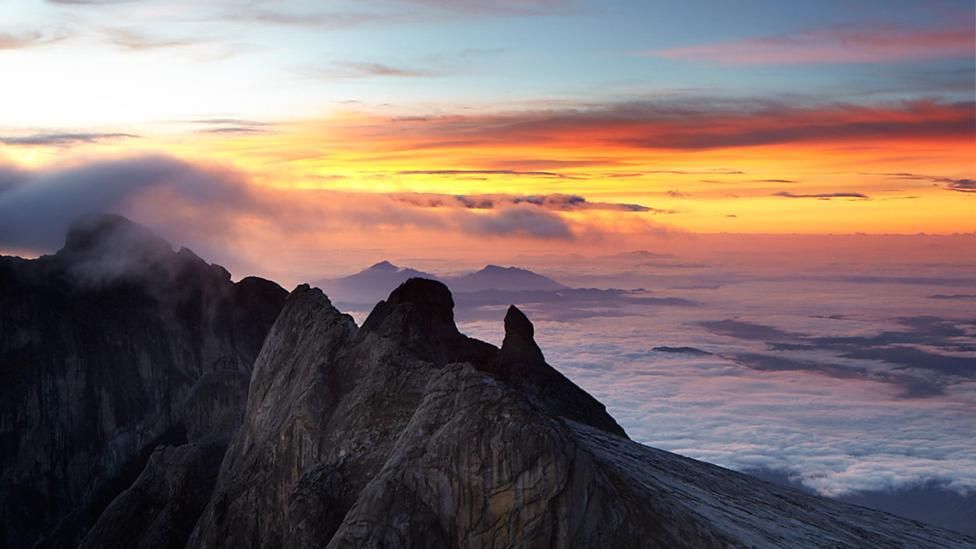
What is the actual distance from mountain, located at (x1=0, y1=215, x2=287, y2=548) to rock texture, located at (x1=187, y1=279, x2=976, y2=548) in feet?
222

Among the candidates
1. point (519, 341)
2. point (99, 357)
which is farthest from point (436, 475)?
point (99, 357)

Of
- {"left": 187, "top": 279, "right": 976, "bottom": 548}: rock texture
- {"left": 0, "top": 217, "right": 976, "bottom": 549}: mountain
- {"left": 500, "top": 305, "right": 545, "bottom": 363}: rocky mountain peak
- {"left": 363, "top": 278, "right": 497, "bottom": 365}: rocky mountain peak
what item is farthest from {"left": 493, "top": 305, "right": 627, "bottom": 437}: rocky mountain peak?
{"left": 187, "top": 279, "right": 976, "bottom": 548}: rock texture

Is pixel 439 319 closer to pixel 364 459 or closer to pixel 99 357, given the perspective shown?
pixel 99 357

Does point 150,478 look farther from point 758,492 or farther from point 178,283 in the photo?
point 178,283

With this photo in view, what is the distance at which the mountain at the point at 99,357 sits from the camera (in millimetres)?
163875

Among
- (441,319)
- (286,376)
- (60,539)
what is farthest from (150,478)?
(441,319)

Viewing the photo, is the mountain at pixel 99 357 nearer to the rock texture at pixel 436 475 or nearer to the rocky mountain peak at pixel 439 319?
the rocky mountain peak at pixel 439 319

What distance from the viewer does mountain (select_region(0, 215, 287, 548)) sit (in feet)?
538

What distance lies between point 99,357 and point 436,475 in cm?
13547

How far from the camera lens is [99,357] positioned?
180250 mm

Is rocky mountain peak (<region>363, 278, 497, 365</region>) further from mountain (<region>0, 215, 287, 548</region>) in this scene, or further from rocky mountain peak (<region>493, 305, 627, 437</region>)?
mountain (<region>0, 215, 287, 548</region>)

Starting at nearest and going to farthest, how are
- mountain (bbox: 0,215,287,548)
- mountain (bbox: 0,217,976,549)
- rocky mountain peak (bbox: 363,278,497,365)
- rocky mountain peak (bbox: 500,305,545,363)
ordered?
1. mountain (bbox: 0,217,976,549)
2. rocky mountain peak (bbox: 363,278,497,365)
3. rocky mountain peak (bbox: 500,305,545,363)
4. mountain (bbox: 0,215,287,548)

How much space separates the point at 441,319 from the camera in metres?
139

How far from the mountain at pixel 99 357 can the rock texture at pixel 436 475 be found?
6780 cm
